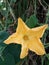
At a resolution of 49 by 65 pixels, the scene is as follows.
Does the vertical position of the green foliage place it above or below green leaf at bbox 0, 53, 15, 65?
above

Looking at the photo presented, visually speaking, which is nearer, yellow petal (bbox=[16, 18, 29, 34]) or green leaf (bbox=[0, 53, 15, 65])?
yellow petal (bbox=[16, 18, 29, 34])

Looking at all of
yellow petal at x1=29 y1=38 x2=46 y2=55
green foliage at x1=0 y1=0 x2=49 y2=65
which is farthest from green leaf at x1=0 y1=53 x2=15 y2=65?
yellow petal at x1=29 y1=38 x2=46 y2=55

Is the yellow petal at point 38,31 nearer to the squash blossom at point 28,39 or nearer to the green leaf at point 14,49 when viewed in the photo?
the squash blossom at point 28,39

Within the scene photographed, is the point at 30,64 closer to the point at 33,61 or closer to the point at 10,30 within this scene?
the point at 33,61

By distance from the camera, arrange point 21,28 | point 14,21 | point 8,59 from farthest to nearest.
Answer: point 14,21 < point 8,59 < point 21,28

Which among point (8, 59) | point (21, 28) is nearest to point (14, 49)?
point (8, 59)

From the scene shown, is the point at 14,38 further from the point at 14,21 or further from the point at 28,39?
the point at 14,21

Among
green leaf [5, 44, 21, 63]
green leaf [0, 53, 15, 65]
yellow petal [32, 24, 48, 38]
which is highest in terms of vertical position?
yellow petal [32, 24, 48, 38]

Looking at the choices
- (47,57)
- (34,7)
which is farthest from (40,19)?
(47,57)

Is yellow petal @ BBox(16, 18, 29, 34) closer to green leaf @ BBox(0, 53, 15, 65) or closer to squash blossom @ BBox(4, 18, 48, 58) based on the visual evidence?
squash blossom @ BBox(4, 18, 48, 58)
